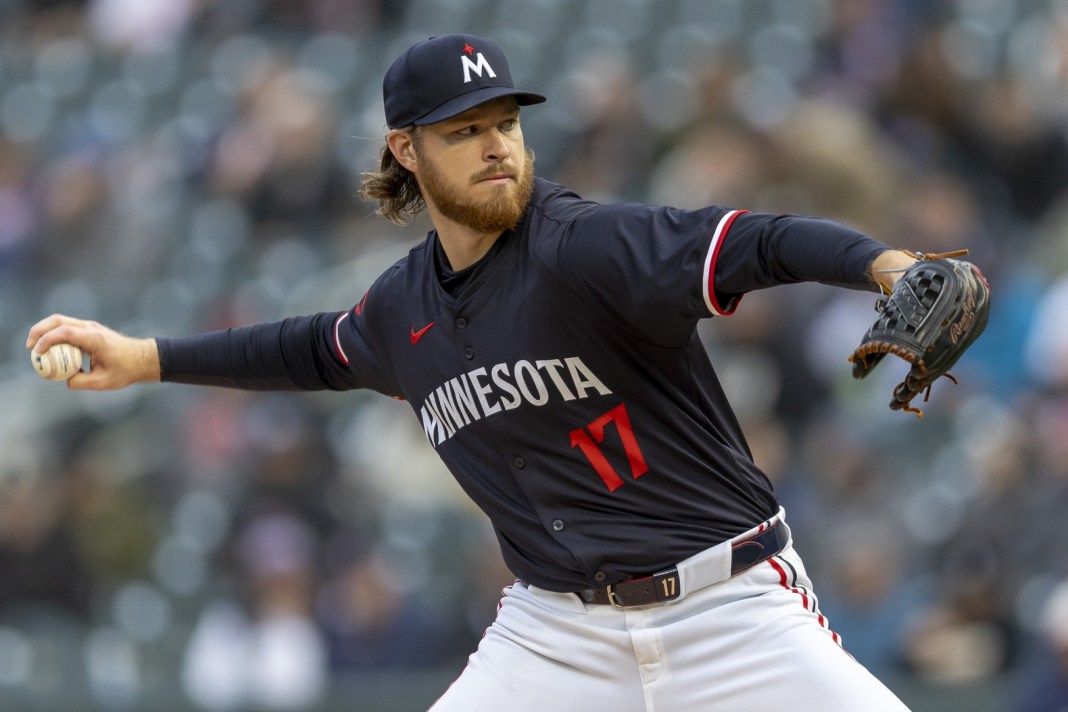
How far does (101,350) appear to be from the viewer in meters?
3.77

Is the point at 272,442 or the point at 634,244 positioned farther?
the point at 272,442

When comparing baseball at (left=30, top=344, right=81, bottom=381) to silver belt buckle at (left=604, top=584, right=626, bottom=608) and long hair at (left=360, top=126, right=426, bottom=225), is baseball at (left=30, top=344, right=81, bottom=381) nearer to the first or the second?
long hair at (left=360, top=126, right=426, bottom=225)

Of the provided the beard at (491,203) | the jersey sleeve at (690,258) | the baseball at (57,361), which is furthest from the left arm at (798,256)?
the baseball at (57,361)

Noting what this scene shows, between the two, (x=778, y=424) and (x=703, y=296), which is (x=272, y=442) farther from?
(x=703, y=296)

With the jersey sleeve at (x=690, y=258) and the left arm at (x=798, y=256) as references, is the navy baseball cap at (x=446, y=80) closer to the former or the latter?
the jersey sleeve at (x=690, y=258)

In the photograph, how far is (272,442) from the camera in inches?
285

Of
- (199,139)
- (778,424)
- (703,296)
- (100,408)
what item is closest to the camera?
(703,296)

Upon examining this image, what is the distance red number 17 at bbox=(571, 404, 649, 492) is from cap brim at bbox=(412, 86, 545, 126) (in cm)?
70

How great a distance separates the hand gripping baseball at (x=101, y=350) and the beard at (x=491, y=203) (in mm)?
932

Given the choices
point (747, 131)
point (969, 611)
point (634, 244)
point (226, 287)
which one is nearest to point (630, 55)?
point (747, 131)

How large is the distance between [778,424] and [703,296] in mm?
3685

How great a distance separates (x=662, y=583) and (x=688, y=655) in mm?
160

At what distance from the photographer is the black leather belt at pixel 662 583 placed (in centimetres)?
322

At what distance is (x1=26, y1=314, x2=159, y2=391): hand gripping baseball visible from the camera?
3.66 m
